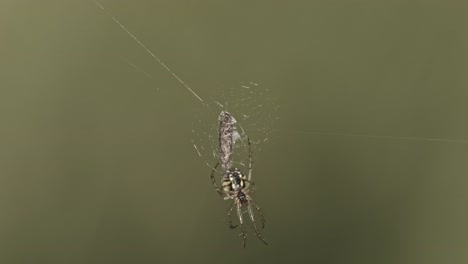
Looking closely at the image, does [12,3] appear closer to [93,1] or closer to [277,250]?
[93,1]

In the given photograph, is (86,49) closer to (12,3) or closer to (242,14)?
(12,3)

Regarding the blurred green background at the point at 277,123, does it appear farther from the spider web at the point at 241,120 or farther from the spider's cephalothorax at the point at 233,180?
the spider's cephalothorax at the point at 233,180

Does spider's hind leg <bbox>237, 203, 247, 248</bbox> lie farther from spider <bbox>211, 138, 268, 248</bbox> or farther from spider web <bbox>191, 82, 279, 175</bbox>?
spider web <bbox>191, 82, 279, 175</bbox>

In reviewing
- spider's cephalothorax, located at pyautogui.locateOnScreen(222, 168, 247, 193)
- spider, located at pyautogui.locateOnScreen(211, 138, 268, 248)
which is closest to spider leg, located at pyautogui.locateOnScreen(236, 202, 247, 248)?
spider, located at pyautogui.locateOnScreen(211, 138, 268, 248)

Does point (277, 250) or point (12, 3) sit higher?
point (12, 3)

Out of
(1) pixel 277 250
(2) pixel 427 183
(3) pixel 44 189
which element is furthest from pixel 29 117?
(2) pixel 427 183

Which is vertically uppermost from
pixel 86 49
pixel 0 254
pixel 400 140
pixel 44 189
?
pixel 86 49
